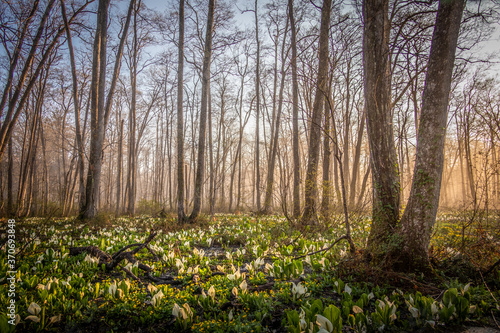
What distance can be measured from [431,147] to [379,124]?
0.87m

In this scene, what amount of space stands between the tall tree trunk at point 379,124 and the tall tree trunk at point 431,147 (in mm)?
389

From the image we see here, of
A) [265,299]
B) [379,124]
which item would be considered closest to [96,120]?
[265,299]

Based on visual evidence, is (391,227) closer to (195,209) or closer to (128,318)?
(128,318)

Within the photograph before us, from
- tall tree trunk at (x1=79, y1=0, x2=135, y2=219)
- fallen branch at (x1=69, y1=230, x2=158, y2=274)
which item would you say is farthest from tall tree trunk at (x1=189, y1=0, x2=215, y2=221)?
tall tree trunk at (x1=79, y1=0, x2=135, y2=219)

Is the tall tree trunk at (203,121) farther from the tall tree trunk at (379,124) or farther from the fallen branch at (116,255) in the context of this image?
the tall tree trunk at (379,124)

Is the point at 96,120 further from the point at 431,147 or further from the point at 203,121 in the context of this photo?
the point at 431,147

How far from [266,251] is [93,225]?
22.9 ft

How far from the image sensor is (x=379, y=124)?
144 inches

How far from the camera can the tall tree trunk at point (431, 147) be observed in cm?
293

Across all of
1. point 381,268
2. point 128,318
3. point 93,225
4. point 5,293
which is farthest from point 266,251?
point 93,225

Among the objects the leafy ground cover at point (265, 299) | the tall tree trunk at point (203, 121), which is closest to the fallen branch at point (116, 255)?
the leafy ground cover at point (265, 299)

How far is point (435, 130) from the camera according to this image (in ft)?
9.80

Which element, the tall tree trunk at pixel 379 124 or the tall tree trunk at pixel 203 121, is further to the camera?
the tall tree trunk at pixel 203 121

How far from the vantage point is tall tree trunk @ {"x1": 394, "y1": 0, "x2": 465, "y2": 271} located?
2.93m
